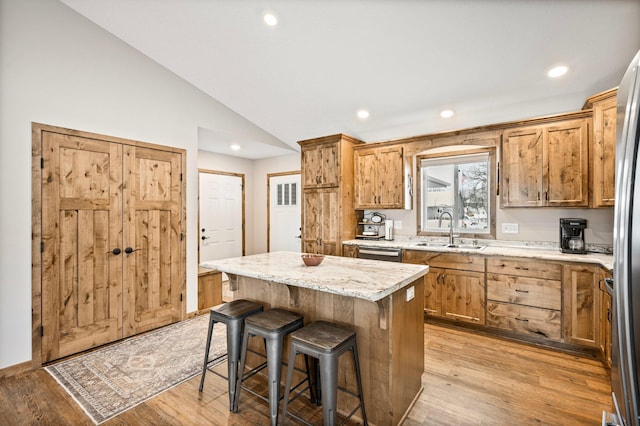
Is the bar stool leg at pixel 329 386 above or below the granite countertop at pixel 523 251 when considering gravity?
below

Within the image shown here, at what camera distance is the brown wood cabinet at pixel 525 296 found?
9.87 ft

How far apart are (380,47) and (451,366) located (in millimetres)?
2943

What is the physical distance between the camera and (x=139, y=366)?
2732 millimetres

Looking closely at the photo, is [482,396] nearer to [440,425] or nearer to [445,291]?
[440,425]

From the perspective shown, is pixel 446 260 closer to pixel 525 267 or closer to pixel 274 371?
pixel 525 267

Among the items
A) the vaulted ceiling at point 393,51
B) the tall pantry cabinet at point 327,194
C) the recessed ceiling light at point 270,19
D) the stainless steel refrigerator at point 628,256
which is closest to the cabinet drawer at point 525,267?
the vaulted ceiling at point 393,51

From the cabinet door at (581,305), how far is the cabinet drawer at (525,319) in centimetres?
9

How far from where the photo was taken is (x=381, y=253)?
3.98 meters

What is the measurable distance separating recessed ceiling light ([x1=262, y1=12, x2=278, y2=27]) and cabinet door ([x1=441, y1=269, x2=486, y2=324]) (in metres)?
3.15

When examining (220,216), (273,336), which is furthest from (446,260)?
(220,216)

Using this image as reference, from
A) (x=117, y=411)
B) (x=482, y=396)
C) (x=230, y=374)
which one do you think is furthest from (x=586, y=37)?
(x=117, y=411)

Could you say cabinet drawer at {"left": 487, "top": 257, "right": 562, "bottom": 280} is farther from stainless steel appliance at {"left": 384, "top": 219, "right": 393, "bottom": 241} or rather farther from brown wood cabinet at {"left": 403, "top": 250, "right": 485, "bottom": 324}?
stainless steel appliance at {"left": 384, "top": 219, "right": 393, "bottom": 241}

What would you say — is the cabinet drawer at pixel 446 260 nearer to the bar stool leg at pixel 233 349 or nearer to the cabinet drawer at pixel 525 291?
the cabinet drawer at pixel 525 291

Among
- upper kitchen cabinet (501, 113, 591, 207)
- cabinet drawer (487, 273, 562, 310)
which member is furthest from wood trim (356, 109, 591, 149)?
cabinet drawer (487, 273, 562, 310)
